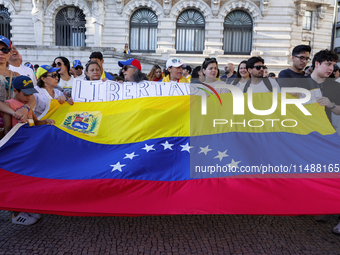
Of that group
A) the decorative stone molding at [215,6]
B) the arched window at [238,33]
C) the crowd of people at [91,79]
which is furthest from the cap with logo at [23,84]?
the arched window at [238,33]

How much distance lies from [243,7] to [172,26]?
5.18 meters

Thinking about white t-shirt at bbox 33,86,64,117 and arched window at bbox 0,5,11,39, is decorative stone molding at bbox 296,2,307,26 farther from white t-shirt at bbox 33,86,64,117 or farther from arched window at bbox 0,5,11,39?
white t-shirt at bbox 33,86,64,117

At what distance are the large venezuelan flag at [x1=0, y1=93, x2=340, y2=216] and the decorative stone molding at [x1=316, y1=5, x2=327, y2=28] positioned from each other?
22.9 metres

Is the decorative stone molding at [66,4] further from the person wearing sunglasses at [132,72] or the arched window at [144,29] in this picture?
the person wearing sunglasses at [132,72]

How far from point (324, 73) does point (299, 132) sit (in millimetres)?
1029

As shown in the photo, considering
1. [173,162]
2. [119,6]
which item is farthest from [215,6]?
[173,162]

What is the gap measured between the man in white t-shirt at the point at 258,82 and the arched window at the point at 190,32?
17.8 m

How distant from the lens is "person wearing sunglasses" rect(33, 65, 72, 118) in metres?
4.38

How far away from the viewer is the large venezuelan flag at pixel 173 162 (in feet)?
9.30

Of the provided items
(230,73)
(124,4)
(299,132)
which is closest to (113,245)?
(299,132)

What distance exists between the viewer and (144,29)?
21.9 m

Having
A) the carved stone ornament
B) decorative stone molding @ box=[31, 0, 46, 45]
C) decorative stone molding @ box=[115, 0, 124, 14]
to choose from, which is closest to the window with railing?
the carved stone ornament

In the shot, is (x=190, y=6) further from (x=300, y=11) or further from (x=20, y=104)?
(x=20, y=104)

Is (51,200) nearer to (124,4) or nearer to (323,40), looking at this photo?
(124,4)
